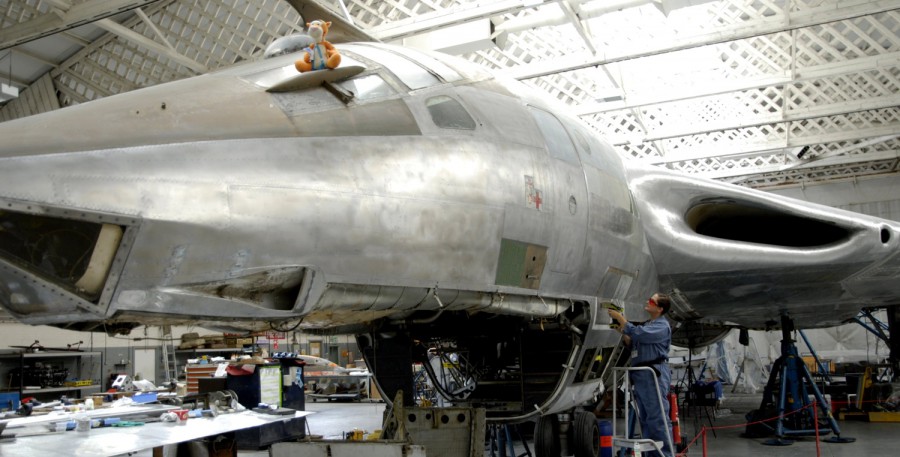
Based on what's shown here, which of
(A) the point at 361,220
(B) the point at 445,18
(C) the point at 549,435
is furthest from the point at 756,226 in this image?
(B) the point at 445,18

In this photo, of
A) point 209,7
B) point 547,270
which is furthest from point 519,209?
point 209,7

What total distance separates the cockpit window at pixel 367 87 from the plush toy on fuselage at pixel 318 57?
0.49 feet

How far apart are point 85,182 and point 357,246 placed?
1.33 m

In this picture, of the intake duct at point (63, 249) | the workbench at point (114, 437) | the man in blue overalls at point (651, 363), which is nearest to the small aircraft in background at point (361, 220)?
the intake duct at point (63, 249)

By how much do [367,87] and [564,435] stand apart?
4.87m

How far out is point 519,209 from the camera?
4.84m

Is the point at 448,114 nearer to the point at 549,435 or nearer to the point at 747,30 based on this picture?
the point at 549,435

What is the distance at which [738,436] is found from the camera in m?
12.1

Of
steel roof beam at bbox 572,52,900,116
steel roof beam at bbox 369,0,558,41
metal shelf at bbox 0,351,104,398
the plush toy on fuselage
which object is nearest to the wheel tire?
the plush toy on fuselage

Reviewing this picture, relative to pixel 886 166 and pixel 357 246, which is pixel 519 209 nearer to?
pixel 357 246

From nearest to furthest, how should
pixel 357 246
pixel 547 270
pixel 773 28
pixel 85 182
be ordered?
pixel 85 182 < pixel 357 246 < pixel 547 270 < pixel 773 28

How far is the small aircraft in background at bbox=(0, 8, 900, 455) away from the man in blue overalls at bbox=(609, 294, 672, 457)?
0.21m

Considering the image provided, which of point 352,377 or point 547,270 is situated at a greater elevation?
point 547,270

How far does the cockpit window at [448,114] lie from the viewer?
468 centimetres
